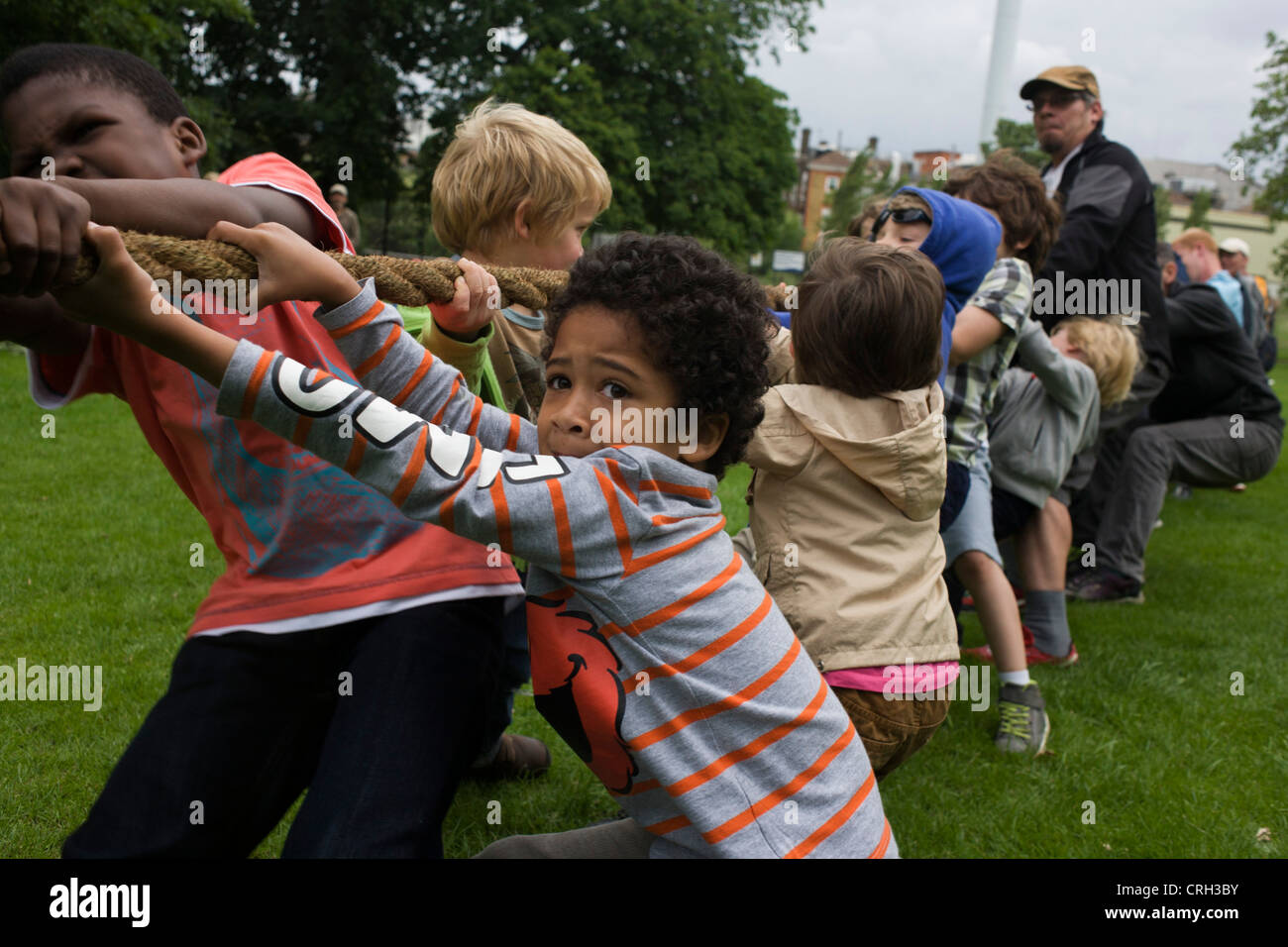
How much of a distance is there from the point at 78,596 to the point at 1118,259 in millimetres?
5438

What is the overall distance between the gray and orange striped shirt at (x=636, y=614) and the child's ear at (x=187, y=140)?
0.53m

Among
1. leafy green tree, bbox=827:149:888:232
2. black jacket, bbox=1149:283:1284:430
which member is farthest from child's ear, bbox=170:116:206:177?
leafy green tree, bbox=827:149:888:232

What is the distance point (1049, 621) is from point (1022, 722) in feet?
3.80

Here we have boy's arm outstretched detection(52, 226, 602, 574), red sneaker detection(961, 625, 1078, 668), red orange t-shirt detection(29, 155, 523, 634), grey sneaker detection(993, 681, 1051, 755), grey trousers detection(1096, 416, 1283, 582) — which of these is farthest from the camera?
grey trousers detection(1096, 416, 1283, 582)

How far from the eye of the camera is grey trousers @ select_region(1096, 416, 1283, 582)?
6.66m

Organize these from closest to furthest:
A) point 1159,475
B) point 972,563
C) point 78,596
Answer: point 972,563
point 78,596
point 1159,475

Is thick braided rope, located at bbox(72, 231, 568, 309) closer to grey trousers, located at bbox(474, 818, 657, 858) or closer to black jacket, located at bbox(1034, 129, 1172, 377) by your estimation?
grey trousers, located at bbox(474, 818, 657, 858)

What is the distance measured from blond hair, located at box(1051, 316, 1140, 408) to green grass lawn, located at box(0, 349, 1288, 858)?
1.40m

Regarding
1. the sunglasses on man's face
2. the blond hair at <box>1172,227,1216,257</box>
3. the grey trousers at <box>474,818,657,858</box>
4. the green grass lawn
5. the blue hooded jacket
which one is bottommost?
the green grass lawn

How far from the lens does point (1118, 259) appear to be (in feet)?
18.6

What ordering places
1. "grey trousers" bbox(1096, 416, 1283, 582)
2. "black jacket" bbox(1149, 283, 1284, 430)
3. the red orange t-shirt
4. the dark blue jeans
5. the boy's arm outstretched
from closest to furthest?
1. the boy's arm outstretched
2. the dark blue jeans
3. the red orange t-shirt
4. "grey trousers" bbox(1096, 416, 1283, 582)
5. "black jacket" bbox(1149, 283, 1284, 430)

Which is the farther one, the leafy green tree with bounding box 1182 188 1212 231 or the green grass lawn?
the leafy green tree with bounding box 1182 188 1212 231
